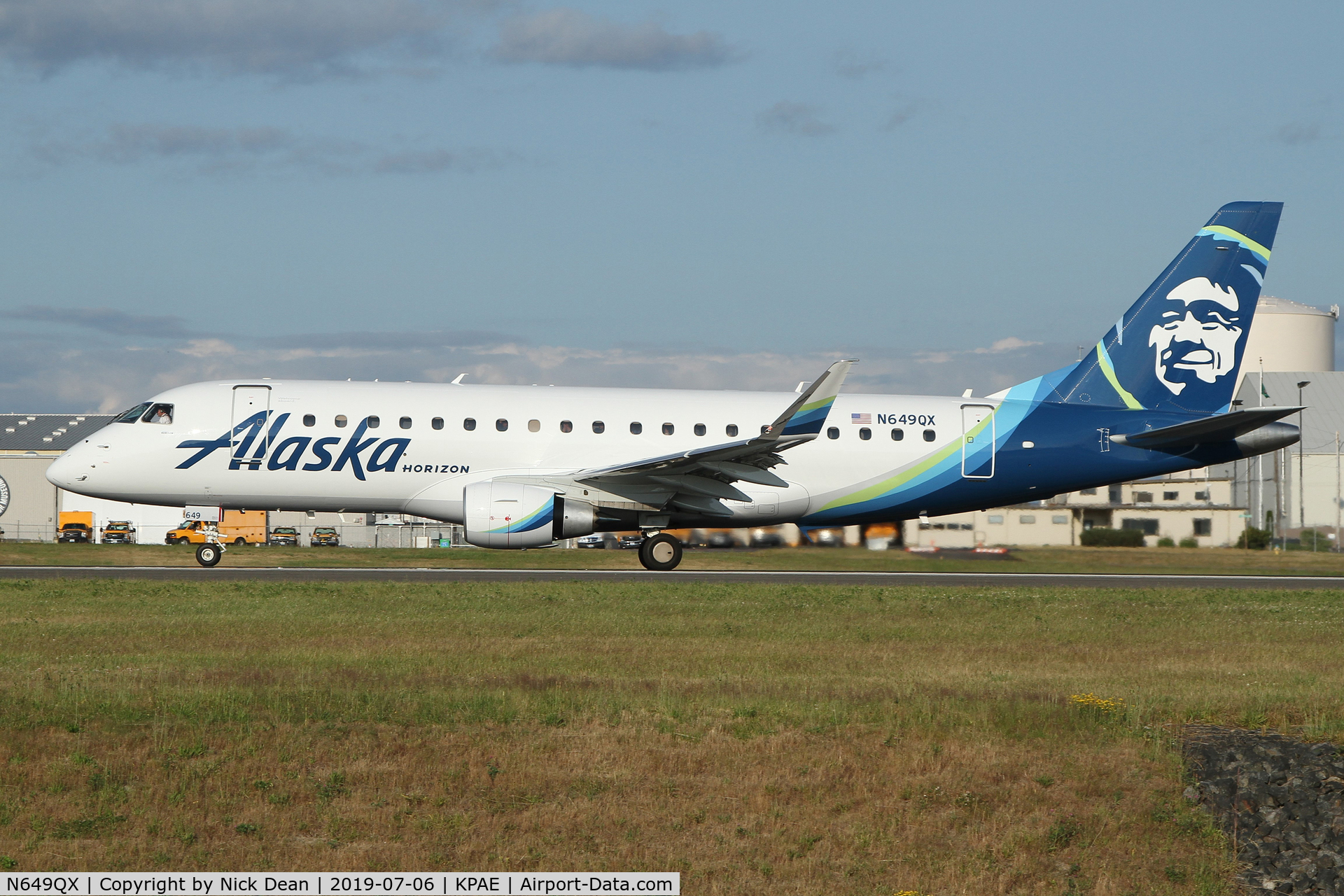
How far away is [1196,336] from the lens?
31.0m

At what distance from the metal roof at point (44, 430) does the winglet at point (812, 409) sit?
259ft

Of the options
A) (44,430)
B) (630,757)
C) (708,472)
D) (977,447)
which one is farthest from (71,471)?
(44,430)

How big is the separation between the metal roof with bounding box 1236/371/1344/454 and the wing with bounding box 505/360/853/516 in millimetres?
66506

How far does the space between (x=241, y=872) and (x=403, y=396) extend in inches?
801

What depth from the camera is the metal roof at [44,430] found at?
93750 mm

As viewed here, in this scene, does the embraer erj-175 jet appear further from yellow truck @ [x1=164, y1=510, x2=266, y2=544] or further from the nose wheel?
yellow truck @ [x1=164, y1=510, x2=266, y2=544]

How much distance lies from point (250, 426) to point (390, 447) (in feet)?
10.5

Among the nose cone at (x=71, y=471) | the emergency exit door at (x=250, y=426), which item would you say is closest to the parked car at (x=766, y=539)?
the emergency exit door at (x=250, y=426)

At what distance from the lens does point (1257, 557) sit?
1538 inches

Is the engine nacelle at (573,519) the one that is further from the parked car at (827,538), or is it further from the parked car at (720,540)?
the parked car at (827,538)

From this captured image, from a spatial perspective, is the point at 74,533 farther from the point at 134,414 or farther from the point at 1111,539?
the point at 1111,539

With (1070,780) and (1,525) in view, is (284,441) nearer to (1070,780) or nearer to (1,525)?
(1070,780)

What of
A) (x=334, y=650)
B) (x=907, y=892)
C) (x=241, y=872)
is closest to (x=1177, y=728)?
(x=907, y=892)

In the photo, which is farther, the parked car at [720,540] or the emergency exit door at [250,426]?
the parked car at [720,540]
